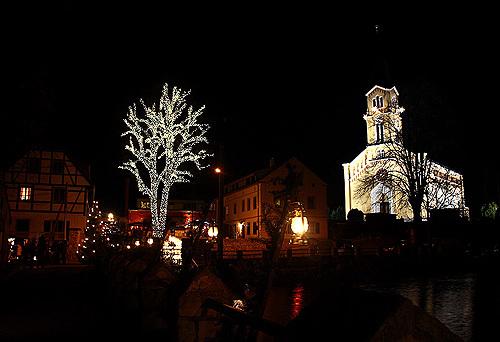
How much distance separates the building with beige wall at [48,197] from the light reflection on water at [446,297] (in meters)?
27.9

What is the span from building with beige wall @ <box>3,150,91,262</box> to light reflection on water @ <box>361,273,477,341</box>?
27.9 m

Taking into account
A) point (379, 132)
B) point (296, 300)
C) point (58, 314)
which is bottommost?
point (296, 300)

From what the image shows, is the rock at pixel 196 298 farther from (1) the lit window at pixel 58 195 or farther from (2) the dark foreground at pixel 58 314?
(1) the lit window at pixel 58 195

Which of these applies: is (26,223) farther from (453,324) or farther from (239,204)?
(453,324)

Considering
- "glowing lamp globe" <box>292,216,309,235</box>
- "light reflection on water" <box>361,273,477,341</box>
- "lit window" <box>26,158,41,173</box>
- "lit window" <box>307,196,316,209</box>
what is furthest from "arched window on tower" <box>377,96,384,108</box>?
"glowing lamp globe" <box>292,216,309,235</box>

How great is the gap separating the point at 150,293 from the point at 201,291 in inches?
81.0

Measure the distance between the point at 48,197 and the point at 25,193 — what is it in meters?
1.80

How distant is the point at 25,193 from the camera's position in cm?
3816

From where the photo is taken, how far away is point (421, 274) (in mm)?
26609

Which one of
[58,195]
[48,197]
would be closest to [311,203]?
[58,195]

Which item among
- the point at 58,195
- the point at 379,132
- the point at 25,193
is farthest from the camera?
the point at 379,132

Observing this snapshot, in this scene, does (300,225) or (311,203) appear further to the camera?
(311,203)

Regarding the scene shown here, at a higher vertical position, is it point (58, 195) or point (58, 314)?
point (58, 195)

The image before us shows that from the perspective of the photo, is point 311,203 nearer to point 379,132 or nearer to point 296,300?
point 379,132
